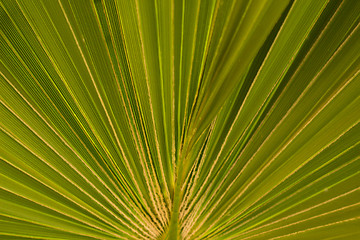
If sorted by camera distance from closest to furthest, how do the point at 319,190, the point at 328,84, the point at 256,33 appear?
the point at 256,33, the point at 328,84, the point at 319,190

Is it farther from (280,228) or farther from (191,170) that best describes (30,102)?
(280,228)

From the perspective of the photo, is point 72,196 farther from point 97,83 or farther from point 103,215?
point 97,83

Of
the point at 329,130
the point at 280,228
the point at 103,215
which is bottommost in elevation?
the point at 103,215

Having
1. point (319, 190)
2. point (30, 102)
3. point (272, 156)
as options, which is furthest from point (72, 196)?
point (319, 190)

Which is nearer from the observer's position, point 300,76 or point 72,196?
point 300,76

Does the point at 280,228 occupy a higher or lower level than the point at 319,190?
lower

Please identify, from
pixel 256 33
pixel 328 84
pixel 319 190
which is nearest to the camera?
pixel 256 33

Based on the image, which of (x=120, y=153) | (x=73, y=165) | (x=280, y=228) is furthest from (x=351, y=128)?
(x=73, y=165)
